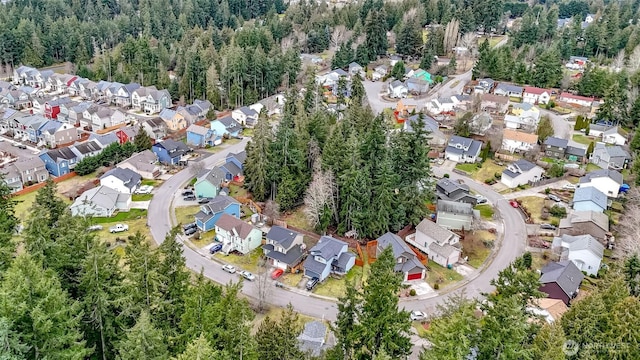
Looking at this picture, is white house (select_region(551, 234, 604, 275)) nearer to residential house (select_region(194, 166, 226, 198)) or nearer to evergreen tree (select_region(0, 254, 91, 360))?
residential house (select_region(194, 166, 226, 198))

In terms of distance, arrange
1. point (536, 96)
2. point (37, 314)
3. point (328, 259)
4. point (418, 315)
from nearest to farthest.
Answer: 1. point (37, 314)
2. point (418, 315)
3. point (328, 259)
4. point (536, 96)

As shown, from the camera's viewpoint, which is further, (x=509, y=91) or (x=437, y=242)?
(x=509, y=91)

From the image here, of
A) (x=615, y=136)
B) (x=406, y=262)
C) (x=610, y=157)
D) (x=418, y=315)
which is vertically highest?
(x=406, y=262)

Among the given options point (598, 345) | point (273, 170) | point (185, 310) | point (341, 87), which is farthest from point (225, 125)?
point (598, 345)

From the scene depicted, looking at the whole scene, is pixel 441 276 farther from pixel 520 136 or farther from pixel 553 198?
pixel 520 136

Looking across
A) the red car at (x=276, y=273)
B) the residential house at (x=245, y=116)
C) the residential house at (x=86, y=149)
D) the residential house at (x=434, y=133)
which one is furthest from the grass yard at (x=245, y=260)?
the residential house at (x=245, y=116)

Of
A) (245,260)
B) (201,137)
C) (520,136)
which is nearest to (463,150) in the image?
(520,136)

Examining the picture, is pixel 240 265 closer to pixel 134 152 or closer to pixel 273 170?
pixel 273 170
